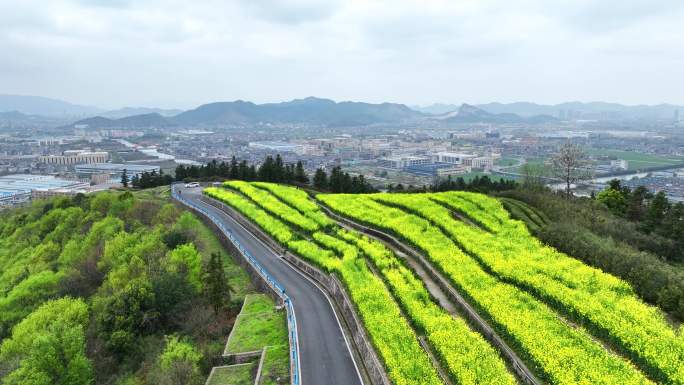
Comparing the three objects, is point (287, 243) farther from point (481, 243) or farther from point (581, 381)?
point (581, 381)

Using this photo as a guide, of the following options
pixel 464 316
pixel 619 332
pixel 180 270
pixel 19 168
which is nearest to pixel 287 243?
pixel 180 270

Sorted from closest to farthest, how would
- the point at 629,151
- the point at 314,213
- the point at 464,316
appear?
the point at 464,316
the point at 314,213
the point at 629,151

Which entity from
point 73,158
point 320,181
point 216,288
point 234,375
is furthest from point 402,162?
point 234,375

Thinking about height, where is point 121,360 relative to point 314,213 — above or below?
below

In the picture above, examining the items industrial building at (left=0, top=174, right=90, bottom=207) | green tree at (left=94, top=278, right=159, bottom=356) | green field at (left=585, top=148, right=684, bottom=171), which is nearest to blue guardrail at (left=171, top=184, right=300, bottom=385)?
green tree at (left=94, top=278, right=159, bottom=356)

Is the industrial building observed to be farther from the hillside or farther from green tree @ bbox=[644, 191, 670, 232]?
green tree @ bbox=[644, 191, 670, 232]
